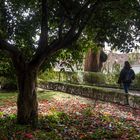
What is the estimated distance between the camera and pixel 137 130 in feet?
38.9

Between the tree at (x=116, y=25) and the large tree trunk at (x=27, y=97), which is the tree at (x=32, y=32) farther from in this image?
the tree at (x=116, y=25)

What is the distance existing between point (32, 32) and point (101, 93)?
9.07m

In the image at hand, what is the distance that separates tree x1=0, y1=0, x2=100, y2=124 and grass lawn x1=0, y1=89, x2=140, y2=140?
2.48 ft

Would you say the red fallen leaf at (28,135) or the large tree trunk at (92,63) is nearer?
the red fallen leaf at (28,135)

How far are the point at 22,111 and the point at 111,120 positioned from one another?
3.79 meters

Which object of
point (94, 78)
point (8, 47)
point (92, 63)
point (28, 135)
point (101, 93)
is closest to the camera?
point (28, 135)

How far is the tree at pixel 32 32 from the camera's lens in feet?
35.5

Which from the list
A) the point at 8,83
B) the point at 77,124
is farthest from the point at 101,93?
the point at 77,124

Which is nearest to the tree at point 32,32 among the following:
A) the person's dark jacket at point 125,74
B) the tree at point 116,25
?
the tree at point 116,25

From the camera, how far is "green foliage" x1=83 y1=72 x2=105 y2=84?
3175cm

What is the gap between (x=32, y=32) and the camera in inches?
459

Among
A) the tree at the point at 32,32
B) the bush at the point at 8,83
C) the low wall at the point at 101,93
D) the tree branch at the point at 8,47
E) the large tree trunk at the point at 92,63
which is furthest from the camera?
the large tree trunk at the point at 92,63

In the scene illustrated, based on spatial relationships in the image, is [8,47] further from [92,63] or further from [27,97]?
[92,63]

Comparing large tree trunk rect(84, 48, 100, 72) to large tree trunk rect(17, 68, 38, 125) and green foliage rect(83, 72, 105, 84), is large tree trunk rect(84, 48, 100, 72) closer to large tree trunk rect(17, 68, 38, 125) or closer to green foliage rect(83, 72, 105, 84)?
green foliage rect(83, 72, 105, 84)
